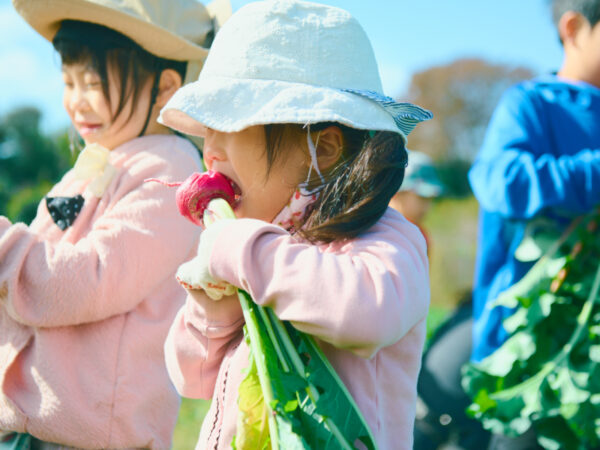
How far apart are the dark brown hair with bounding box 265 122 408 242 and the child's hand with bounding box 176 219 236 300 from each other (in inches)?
8.8

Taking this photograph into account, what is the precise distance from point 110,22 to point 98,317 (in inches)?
37.9

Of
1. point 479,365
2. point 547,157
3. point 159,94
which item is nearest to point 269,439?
point 159,94

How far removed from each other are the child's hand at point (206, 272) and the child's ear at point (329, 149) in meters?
0.33

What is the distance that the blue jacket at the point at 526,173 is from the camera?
8.28 feet

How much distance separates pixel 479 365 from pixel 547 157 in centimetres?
89

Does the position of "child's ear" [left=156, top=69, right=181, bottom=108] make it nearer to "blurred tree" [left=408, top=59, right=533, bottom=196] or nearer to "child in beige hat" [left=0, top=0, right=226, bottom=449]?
"child in beige hat" [left=0, top=0, right=226, bottom=449]

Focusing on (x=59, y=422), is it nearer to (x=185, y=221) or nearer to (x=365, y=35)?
(x=185, y=221)

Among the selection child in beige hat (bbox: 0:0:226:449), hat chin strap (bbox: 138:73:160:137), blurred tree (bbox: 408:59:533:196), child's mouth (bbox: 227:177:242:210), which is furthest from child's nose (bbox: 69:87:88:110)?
blurred tree (bbox: 408:59:533:196)

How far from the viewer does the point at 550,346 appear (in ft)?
8.39

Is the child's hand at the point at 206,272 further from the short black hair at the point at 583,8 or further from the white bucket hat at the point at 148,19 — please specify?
the short black hair at the point at 583,8

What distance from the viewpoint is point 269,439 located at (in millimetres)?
1360

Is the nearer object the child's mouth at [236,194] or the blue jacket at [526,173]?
the child's mouth at [236,194]

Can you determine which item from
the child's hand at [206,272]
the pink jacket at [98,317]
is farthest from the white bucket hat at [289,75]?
the pink jacket at [98,317]

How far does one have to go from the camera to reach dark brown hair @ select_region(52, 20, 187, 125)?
2.16m
